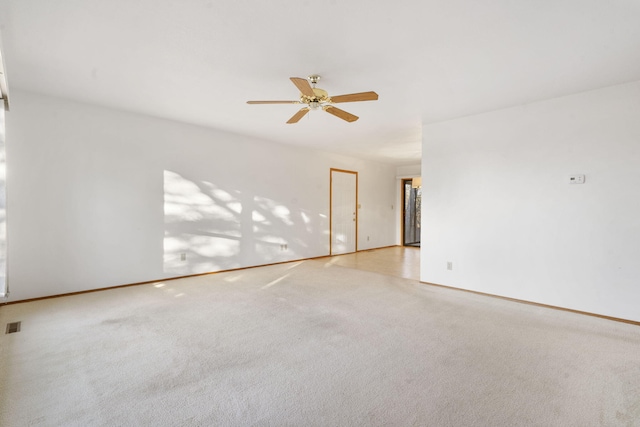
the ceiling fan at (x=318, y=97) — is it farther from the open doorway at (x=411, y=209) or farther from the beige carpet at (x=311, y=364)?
the open doorway at (x=411, y=209)

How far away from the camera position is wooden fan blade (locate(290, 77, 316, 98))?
2340 millimetres

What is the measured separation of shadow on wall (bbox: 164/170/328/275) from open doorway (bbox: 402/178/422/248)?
3.84 meters

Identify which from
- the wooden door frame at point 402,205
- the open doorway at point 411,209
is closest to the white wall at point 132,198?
the wooden door frame at point 402,205

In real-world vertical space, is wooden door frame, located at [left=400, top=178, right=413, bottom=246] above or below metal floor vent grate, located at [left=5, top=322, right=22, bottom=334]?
above

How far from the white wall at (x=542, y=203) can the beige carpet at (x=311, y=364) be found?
1.44 ft

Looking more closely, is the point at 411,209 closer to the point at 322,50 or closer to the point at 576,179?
the point at 576,179

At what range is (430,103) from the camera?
3701 millimetres

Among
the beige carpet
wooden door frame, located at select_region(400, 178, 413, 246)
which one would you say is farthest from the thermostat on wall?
wooden door frame, located at select_region(400, 178, 413, 246)

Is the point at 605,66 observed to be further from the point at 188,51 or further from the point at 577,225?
the point at 188,51

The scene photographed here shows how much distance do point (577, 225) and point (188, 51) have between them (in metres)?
4.30

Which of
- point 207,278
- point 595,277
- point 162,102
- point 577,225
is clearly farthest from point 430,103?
point 207,278

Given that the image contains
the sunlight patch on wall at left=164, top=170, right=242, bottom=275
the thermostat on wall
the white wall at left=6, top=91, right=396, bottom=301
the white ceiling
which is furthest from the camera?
the sunlight patch on wall at left=164, top=170, right=242, bottom=275

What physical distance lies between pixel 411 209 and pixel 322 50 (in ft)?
24.1

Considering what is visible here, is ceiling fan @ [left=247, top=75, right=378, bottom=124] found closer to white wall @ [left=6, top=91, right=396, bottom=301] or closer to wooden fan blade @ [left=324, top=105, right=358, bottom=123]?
wooden fan blade @ [left=324, top=105, right=358, bottom=123]
